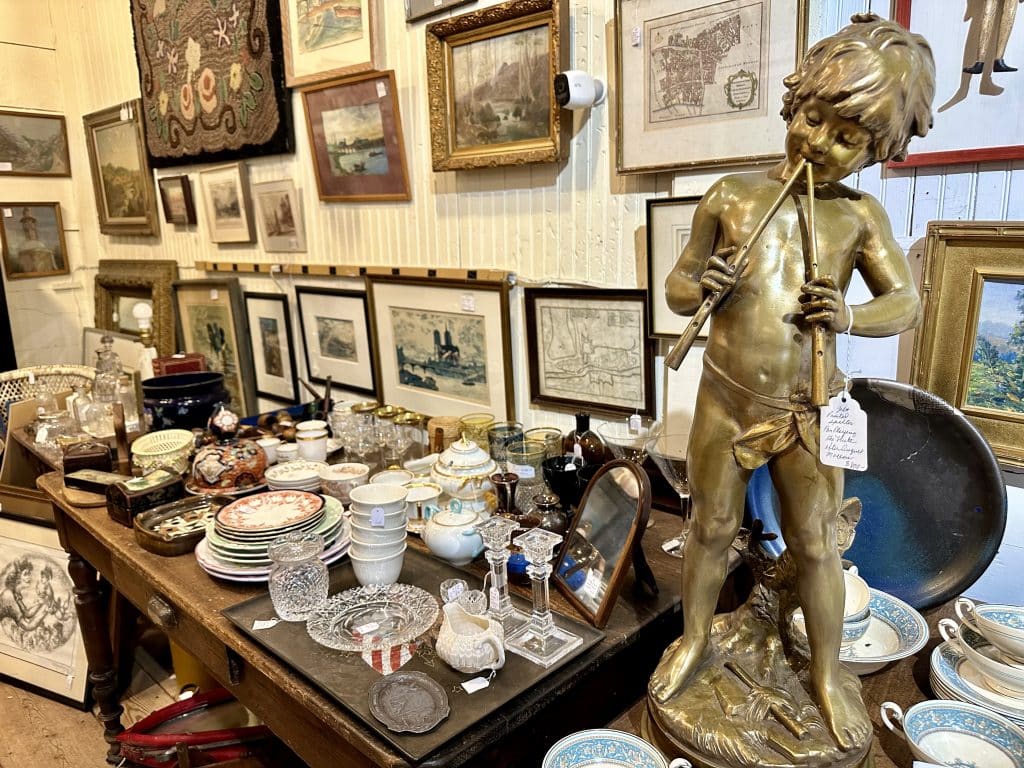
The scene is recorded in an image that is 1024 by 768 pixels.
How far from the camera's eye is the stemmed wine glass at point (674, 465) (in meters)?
1.59

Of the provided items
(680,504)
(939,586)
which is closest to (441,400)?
(680,504)

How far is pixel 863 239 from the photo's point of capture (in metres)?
0.92

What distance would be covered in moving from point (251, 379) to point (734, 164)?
8.13 ft

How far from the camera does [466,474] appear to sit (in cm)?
162

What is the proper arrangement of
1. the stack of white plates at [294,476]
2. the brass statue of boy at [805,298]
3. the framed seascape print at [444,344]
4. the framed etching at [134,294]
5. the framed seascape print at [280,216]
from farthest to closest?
the framed etching at [134,294] < the framed seascape print at [280,216] < the framed seascape print at [444,344] < the stack of white plates at [294,476] < the brass statue of boy at [805,298]

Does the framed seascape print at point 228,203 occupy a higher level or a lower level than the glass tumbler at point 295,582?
higher

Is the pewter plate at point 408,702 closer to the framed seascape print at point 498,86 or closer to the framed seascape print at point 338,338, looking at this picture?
the framed seascape print at point 498,86

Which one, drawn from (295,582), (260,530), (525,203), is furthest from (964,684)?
(525,203)

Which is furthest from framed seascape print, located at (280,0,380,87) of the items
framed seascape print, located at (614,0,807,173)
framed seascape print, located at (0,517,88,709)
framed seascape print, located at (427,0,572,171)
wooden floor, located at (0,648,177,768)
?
A: wooden floor, located at (0,648,177,768)

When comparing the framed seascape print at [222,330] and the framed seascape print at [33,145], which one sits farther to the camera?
the framed seascape print at [33,145]

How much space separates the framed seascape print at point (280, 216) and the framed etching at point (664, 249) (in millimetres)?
1595

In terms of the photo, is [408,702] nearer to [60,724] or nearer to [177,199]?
[60,724]

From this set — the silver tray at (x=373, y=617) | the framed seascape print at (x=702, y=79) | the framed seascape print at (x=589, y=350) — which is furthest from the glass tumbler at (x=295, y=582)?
the framed seascape print at (x=702, y=79)

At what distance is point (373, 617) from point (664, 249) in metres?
1.03
